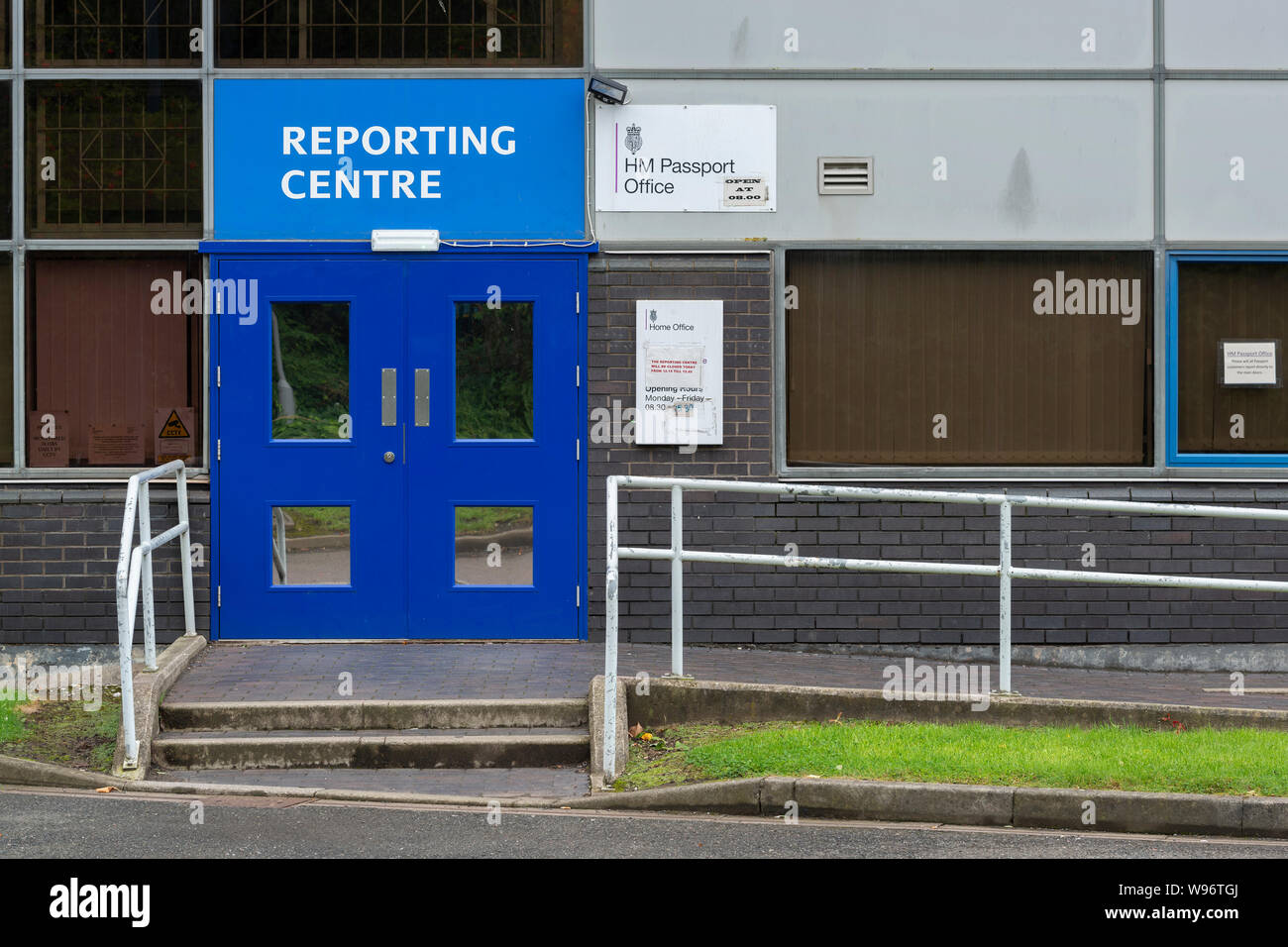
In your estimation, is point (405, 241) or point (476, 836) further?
point (405, 241)

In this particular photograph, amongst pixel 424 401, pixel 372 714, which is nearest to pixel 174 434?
pixel 424 401

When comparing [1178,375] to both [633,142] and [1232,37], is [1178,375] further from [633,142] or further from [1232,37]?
[633,142]

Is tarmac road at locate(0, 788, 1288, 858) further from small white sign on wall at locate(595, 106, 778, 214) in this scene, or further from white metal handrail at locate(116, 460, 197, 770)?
small white sign on wall at locate(595, 106, 778, 214)

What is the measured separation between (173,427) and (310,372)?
98 cm

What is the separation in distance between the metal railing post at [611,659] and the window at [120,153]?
4060mm

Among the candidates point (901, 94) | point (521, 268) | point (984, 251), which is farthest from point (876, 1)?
point (521, 268)

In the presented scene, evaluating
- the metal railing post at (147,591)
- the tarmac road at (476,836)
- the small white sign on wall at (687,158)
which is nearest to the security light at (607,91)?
the small white sign on wall at (687,158)

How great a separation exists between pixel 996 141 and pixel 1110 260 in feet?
3.65

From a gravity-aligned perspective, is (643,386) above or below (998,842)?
above

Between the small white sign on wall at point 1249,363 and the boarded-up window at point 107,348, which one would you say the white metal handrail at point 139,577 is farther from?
the small white sign on wall at point 1249,363

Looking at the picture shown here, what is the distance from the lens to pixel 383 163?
1006 cm

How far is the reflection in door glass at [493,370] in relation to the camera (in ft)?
33.1

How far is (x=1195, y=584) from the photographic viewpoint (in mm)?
8359

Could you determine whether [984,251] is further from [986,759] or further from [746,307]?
[986,759]
